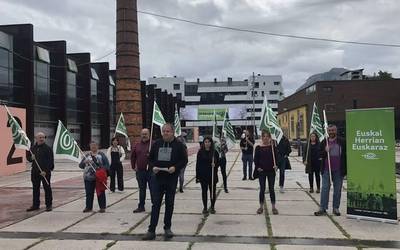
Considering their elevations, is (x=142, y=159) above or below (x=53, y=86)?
below

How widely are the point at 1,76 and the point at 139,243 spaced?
91.9ft

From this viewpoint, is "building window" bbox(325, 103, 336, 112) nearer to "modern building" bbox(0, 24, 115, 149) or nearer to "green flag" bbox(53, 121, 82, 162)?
"modern building" bbox(0, 24, 115, 149)

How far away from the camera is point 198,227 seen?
30.7ft

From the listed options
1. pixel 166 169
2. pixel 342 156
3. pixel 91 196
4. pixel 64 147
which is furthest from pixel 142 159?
pixel 342 156

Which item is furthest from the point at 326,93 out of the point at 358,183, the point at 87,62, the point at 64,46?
the point at 358,183

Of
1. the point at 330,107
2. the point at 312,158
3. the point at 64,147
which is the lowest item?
the point at 312,158

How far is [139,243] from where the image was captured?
26.5 ft

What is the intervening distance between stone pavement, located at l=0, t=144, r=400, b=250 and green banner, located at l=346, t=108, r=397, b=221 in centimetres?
33

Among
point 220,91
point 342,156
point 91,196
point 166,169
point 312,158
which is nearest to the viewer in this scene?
point 166,169

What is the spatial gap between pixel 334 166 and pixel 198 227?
10.4ft

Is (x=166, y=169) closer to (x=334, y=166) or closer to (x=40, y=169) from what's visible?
(x=334, y=166)

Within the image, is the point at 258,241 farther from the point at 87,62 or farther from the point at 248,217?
the point at 87,62

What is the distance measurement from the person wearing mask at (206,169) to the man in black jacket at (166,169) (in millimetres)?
2517

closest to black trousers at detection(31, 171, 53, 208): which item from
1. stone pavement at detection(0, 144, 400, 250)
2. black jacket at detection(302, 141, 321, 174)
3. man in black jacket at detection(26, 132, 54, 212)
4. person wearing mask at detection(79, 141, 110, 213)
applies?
man in black jacket at detection(26, 132, 54, 212)
